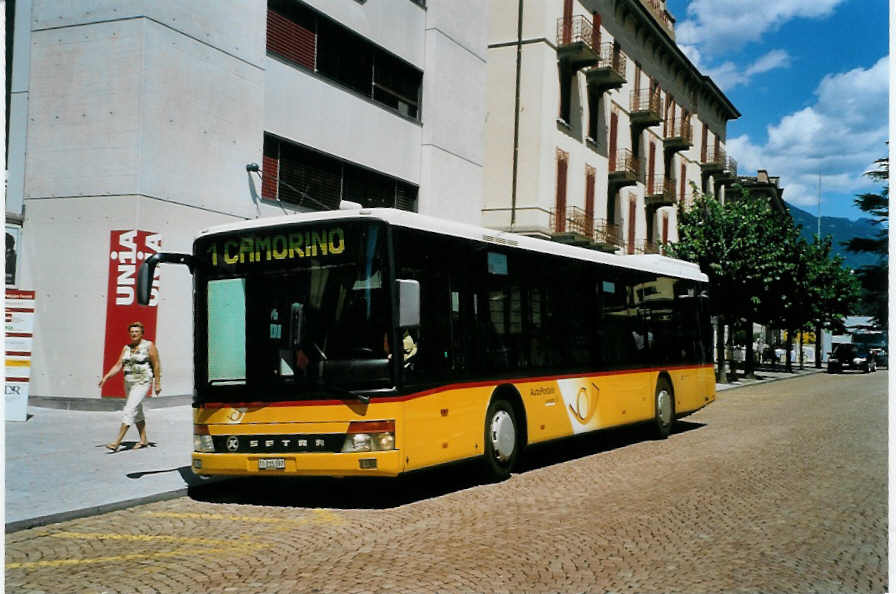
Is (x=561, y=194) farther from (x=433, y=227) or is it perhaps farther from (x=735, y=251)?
(x=433, y=227)

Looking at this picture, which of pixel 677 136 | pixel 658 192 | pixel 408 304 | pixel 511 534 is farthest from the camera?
pixel 677 136

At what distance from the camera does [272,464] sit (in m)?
8.53

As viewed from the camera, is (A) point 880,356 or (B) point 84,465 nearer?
(B) point 84,465

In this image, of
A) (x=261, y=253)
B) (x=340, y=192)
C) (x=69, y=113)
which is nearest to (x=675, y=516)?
(x=261, y=253)

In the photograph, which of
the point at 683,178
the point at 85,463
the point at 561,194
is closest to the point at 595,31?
the point at 561,194

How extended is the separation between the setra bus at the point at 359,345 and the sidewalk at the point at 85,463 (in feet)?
3.29

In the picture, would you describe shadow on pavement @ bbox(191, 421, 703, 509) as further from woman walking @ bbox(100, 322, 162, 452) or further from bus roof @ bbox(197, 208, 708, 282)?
bus roof @ bbox(197, 208, 708, 282)

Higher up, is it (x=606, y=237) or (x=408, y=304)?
(x=606, y=237)

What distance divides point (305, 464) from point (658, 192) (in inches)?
1517

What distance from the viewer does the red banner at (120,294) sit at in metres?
16.0

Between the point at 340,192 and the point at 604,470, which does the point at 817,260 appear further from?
the point at 604,470

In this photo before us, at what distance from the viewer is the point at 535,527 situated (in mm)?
7371

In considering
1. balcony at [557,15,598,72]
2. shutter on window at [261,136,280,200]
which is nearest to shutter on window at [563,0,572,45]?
balcony at [557,15,598,72]

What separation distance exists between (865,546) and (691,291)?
981 cm
